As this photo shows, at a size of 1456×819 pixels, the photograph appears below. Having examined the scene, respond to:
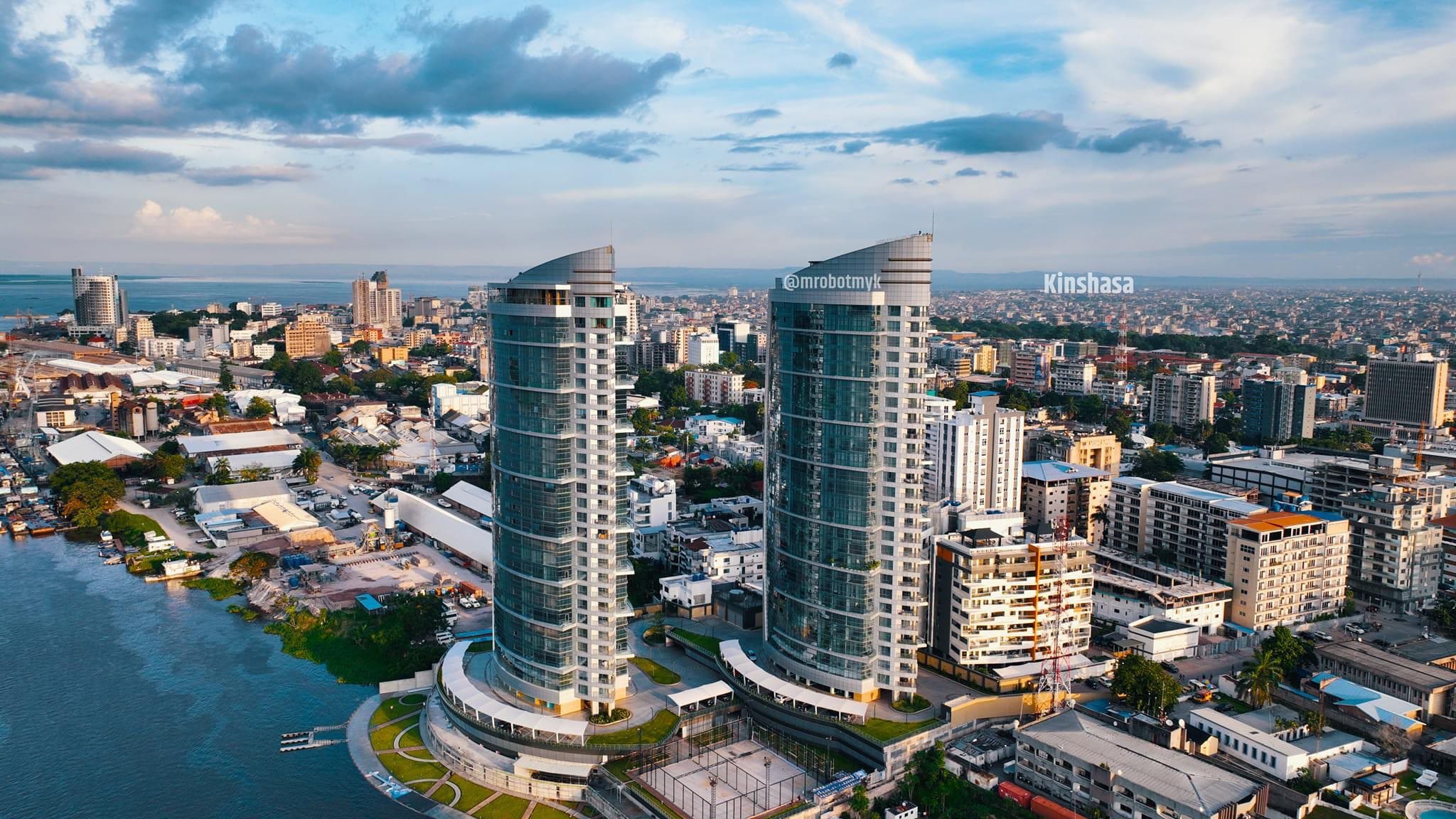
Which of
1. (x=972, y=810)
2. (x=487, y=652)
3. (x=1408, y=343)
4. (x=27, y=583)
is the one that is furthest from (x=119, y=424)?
(x=1408, y=343)

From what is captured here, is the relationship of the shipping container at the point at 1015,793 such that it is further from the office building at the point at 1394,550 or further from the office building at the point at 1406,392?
the office building at the point at 1406,392

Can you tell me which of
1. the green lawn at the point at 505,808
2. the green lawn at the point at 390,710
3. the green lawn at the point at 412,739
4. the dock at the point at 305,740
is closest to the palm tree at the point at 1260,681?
the green lawn at the point at 505,808

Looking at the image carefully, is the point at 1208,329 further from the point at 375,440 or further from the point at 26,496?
the point at 26,496

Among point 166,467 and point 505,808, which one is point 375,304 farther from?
point 505,808

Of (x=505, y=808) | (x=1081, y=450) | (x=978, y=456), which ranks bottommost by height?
(x=505, y=808)

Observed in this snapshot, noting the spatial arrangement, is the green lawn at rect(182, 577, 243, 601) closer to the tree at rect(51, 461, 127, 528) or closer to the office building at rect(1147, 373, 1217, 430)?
the tree at rect(51, 461, 127, 528)

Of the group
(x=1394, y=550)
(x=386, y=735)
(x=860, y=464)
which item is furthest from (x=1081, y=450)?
(x=386, y=735)
